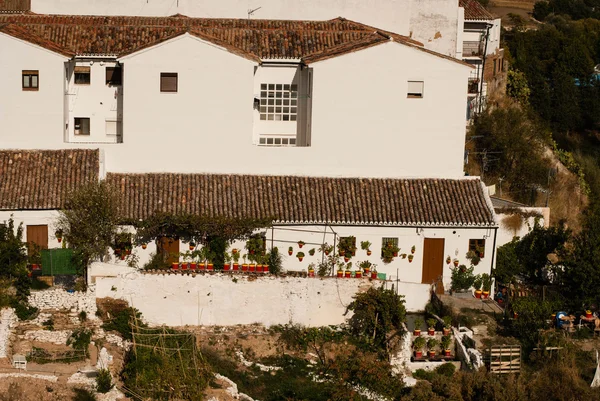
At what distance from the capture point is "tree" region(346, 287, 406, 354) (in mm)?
37156

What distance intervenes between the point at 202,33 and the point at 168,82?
2.32 m

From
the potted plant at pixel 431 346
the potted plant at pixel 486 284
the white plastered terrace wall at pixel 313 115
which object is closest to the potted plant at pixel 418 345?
the potted plant at pixel 431 346

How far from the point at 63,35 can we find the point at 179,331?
1440 centimetres

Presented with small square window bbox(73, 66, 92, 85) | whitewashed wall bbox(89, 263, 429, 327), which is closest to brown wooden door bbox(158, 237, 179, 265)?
whitewashed wall bbox(89, 263, 429, 327)

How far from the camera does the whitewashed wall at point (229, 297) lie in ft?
122

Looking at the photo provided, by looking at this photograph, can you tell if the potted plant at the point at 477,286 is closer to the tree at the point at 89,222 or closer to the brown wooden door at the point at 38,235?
the tree at the point at 89,222

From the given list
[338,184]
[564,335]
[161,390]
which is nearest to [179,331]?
[161,390]

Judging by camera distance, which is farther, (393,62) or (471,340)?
(393,62)

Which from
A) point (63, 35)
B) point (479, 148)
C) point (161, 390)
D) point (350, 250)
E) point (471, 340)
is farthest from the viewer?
point (479, 148)

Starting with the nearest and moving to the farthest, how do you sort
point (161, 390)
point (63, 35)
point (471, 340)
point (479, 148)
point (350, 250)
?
point (161, 390)
point (471, 340)
point (350, 250)
point (63, 35)
point (479, 148)

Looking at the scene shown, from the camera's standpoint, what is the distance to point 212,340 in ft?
122

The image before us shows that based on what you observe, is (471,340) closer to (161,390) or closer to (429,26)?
(161,390)

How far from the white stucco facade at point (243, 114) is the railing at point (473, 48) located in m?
16.1

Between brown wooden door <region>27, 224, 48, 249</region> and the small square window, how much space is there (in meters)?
7.88
